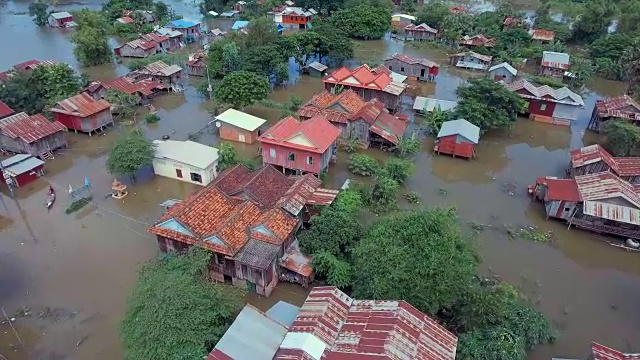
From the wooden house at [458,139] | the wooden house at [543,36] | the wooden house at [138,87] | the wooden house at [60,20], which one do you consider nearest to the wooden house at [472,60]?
the wooden house at [543,36]

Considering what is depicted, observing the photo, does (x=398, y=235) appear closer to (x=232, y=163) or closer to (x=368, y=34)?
(x=232, y=163)

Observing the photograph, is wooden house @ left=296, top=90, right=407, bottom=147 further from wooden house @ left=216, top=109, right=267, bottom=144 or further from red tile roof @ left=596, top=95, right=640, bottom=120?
red tile roof @ left=596, top=95, right=640, bottom=120

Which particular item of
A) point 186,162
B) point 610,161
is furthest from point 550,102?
point 186,162

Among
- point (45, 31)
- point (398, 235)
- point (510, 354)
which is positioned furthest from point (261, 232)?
point (45, 31)

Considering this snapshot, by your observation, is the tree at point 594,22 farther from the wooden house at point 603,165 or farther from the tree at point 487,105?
the wooden house at point 603,165

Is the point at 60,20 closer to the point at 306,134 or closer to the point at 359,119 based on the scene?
the point at 359,119

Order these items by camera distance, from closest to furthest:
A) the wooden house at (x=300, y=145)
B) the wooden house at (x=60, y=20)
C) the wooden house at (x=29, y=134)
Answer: the wooden house at (x=300, y=145) < the wooden house at (x=29, y=134) < the wooden house at (x=60, y=20)
